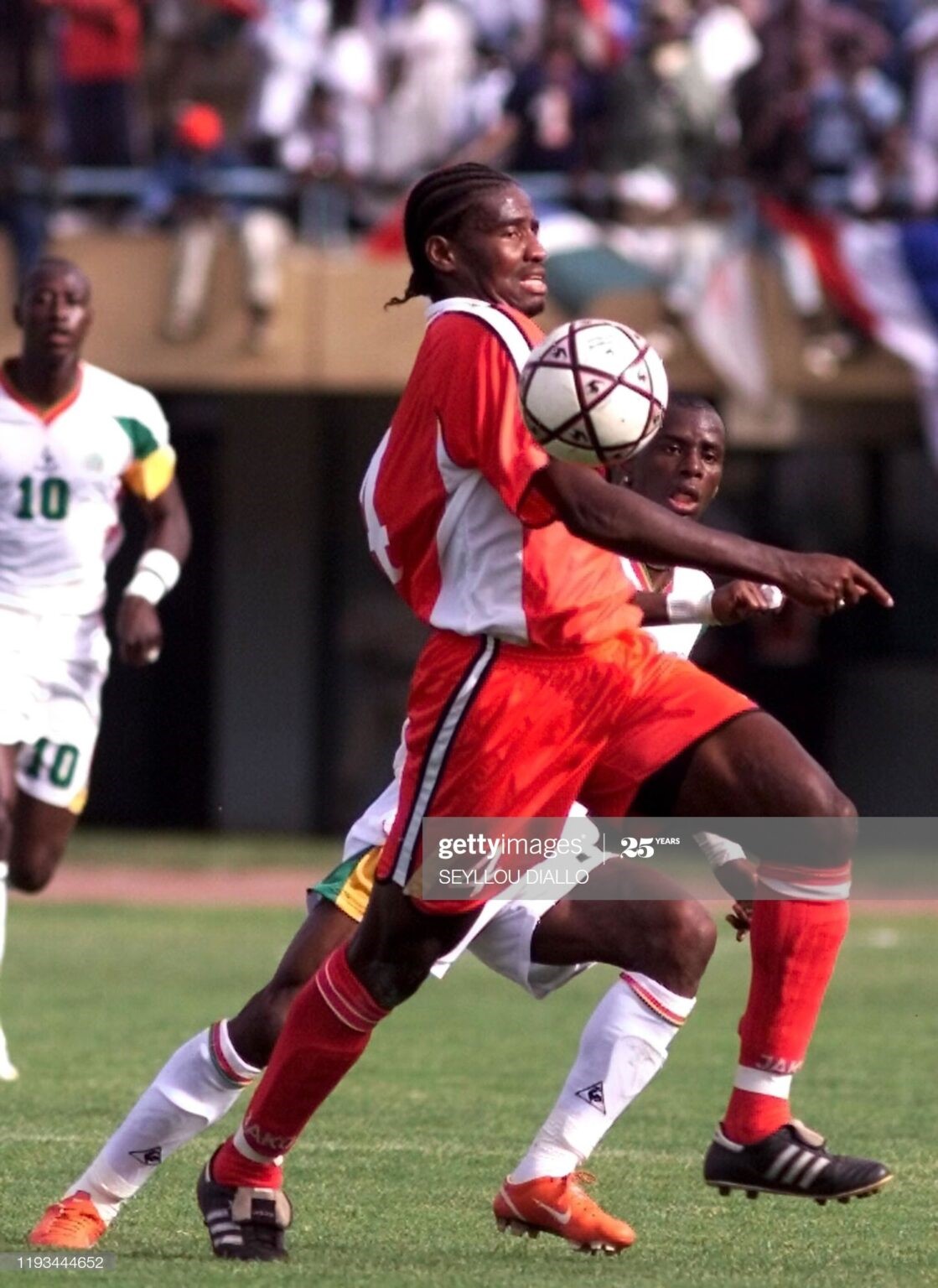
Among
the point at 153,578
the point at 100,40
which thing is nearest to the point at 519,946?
the point at 153,578

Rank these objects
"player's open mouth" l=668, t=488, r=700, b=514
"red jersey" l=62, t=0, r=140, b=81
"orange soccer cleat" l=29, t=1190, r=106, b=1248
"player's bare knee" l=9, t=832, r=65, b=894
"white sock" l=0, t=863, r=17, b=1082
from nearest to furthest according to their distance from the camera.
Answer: "orange soccer cleat" l=29, t=1190, r=106, b=1248 → "player's open mouth" l=668, t=488, r=700, b=514 → "white sock" l=0, t=863, r=17, b=1082 → "player's bare knee" l=9, t=832, r=65, b=894 → "red jersey" l=62, t=0, r=140, b=81

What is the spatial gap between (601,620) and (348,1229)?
1.51 m

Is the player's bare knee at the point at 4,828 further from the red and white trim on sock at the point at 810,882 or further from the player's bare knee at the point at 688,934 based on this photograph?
the red and white trim on sock at the point at 810,882

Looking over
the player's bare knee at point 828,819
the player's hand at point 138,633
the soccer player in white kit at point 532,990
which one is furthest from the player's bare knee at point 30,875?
the player's bare knee at point 828,819

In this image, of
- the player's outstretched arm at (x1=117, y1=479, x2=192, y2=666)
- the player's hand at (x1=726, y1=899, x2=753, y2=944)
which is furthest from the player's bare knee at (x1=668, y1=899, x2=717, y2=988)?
the player's outstretched arm at (x1=117, y1=479, x2=192, y2=666)

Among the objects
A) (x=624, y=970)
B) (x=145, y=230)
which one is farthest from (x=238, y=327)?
(x=624, y=970)

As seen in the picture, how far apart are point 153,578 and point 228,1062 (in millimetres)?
3377

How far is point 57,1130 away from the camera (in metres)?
7.08

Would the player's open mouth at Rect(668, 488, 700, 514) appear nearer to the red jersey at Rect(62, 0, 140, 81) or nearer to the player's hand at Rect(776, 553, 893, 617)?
the player's hand at Rect(776, 553, 893, 617)

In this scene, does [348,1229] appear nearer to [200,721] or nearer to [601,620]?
[601,620]

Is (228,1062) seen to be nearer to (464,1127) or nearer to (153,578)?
(464,1127)

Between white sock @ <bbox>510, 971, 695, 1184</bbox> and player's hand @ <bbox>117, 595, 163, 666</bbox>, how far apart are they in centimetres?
292

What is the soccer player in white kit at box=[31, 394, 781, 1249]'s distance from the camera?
5492 mm

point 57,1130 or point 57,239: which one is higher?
point 57,239
